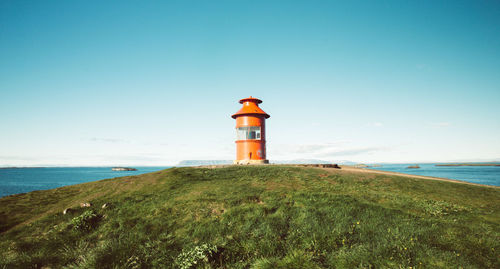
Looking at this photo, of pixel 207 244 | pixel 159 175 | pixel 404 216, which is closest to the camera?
pixel 207 244

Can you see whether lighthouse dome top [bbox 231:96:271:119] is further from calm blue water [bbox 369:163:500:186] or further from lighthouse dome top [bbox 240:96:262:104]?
calm blue water [bbox 369:163:500:186]

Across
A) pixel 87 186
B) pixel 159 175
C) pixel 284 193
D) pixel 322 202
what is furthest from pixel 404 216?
pixel 87 186

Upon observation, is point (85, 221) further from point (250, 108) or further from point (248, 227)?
point (250, 108)

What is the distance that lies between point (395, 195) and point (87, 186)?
774 inches

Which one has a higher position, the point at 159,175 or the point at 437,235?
the point at 159,175

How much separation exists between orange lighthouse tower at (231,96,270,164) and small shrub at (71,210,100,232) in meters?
17.1

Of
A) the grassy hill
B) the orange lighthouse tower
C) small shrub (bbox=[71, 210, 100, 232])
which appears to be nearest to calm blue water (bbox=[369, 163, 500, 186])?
the orange lighthouse tower

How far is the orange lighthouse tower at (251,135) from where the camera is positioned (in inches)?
1032

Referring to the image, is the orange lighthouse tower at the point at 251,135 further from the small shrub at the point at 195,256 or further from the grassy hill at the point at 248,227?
the small shrub at the point at 195,256

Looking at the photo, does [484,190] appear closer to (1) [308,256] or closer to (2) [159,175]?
(1) [308,256]

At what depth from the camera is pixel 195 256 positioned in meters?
6.82

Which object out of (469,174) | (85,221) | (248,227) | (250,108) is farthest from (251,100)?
(469,174)

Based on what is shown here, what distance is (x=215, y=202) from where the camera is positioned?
36.3 feet

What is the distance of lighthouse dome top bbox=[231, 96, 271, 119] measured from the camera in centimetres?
2662
